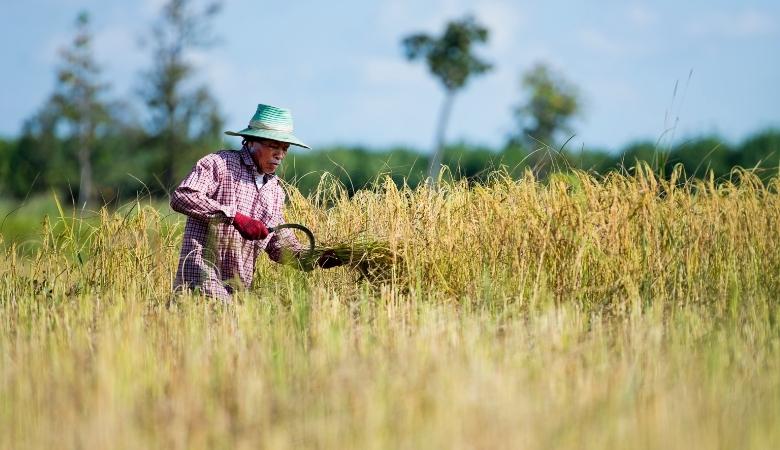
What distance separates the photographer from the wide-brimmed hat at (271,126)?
522 centimetres

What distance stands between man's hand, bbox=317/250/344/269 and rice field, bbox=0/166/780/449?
2.6 inches

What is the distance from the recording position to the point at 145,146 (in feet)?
108

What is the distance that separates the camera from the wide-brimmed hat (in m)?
5.22

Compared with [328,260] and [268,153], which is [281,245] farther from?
[268,153]

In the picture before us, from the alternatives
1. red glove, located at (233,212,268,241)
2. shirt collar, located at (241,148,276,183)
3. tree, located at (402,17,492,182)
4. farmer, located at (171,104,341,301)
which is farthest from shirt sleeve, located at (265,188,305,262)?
tree, located at (402,17,492,182)

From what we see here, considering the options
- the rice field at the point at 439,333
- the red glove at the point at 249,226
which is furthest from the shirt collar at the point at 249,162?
the rice field at the point at 439,333

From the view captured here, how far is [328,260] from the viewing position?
545 centimetres

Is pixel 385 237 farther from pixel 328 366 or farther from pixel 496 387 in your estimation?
pixel 496 387

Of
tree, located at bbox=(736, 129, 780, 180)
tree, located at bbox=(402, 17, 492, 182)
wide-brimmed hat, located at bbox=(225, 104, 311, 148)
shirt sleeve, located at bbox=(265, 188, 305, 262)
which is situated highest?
tree, located at bbox=(402, 17, 492, 182)

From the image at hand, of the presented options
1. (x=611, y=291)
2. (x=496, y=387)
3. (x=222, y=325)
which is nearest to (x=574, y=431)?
(x=496, y=387)

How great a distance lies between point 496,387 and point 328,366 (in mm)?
691

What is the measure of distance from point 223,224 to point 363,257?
29.9 inches

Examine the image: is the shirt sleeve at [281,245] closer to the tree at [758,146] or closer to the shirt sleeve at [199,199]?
the shirt sleeve at [199,199]

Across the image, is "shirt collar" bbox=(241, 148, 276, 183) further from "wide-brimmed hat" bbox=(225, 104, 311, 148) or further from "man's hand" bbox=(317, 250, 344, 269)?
"man's hand" bbox=(317, 250, 344, 269)
